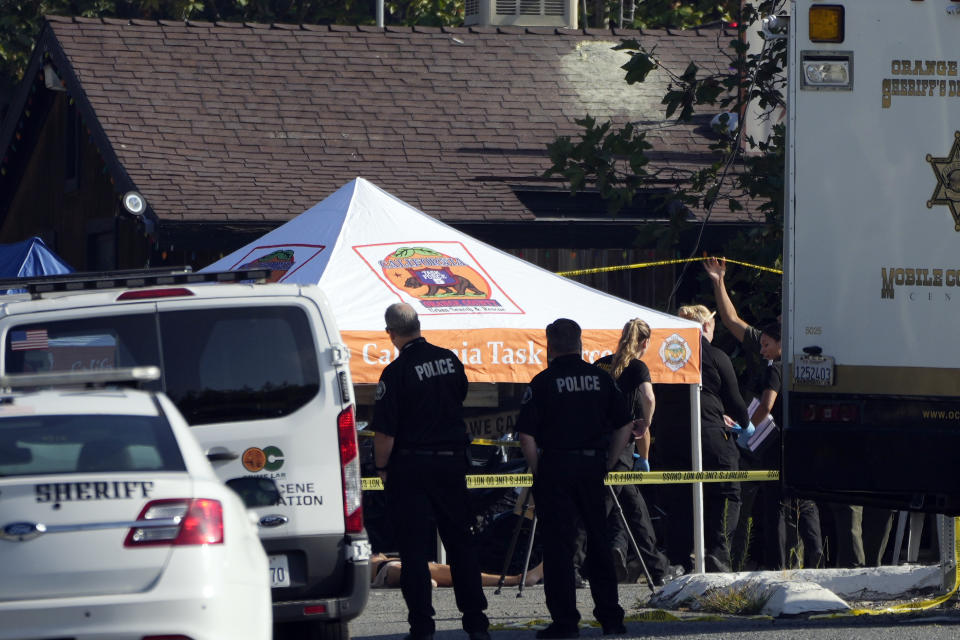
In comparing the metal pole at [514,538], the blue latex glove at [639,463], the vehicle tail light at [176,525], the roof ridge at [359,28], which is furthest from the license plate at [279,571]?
the roof ridge at [359,28]

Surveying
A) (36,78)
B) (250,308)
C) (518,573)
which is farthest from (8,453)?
(36,78)

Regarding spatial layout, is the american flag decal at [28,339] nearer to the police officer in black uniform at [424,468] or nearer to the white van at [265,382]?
the white van at [265,382]

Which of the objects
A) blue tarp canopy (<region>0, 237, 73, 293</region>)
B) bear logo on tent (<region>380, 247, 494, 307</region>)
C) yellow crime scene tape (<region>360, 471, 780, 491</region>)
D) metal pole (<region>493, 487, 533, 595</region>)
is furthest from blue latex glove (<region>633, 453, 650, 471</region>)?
blue tarp canopy (<region>0, 237, 73, 293</region>)

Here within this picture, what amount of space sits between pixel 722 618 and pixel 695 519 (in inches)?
115

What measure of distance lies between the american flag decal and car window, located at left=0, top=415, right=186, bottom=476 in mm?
1151

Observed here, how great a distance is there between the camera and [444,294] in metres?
12.3

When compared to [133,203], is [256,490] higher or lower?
lower

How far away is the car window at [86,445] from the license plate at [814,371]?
11.8 ft

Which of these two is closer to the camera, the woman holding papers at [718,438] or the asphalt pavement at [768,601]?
the asphalt pavement at [768,601]

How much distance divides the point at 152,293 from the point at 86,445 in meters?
1.56

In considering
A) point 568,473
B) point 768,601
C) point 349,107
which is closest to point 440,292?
point 568,473

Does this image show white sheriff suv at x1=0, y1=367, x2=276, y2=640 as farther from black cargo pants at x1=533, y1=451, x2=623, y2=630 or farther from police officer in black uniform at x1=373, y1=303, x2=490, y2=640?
black cargo pants at x1=533, y1=451, x2=623, y2=630

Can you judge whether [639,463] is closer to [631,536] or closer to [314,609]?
[631,536]

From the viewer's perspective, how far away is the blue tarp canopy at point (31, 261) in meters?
17.3
